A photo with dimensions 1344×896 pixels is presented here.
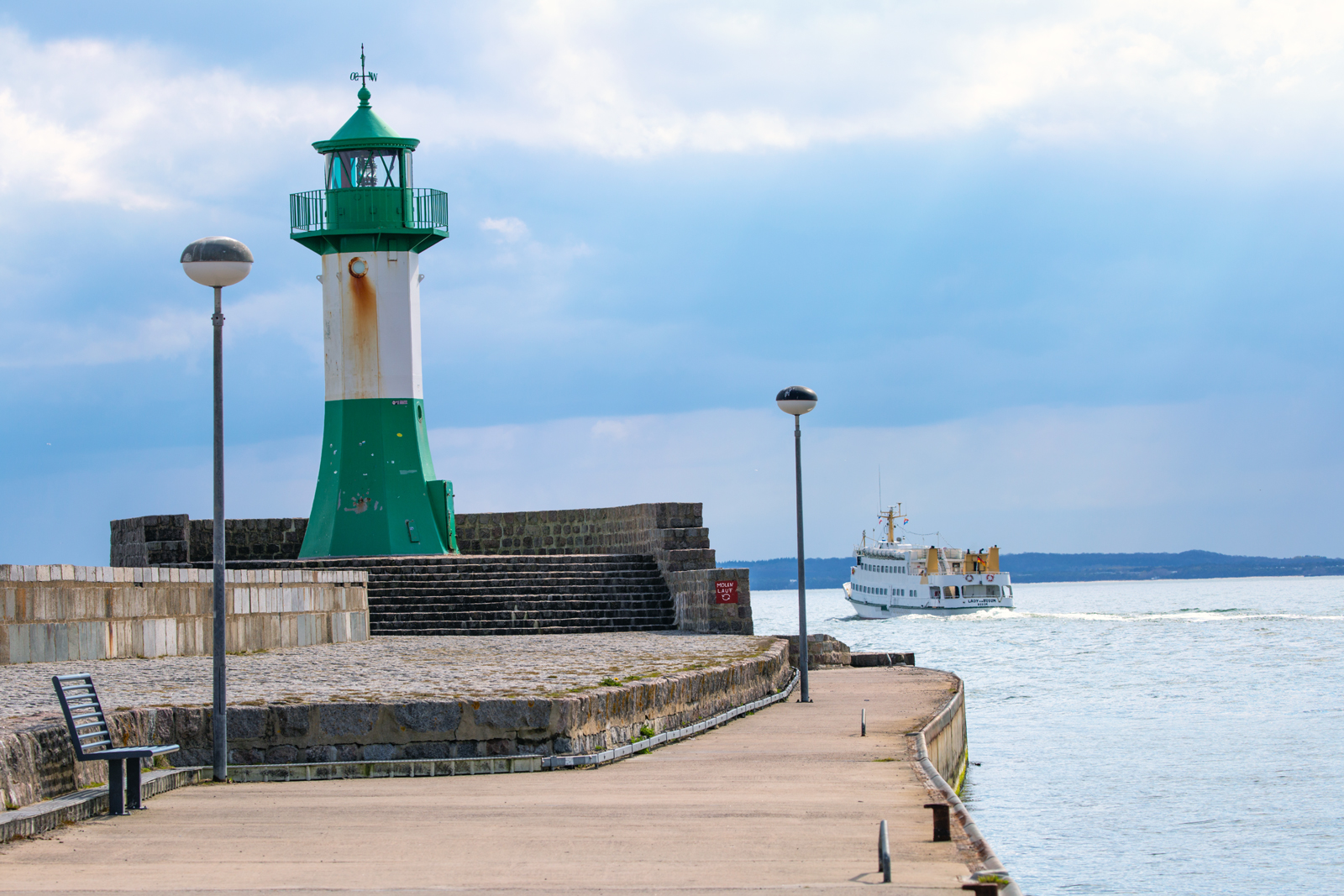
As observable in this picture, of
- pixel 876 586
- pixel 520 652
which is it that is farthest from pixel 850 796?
pixel 876 586

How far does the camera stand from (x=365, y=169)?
96.1ft

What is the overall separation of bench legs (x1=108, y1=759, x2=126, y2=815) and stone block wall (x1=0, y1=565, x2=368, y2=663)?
3770 millimetres

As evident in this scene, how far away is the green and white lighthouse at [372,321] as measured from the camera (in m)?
28.9

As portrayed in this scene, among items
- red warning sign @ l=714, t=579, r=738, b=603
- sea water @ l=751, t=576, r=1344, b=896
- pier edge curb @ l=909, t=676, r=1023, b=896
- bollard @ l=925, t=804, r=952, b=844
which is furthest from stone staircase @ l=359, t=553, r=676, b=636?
bollard @ l=925, t=804, r=952, b=844

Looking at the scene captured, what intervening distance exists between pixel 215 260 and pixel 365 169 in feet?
70.3

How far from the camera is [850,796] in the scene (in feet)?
26.1

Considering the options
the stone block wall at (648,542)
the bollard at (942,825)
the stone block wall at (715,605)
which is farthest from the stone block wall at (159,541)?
the bollard at (942,825)

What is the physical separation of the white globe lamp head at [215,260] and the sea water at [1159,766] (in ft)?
26.2

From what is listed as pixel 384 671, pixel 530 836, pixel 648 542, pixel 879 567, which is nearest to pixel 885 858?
pixel 530 836

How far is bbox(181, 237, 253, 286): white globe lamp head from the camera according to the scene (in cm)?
856

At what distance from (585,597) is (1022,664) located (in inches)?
864

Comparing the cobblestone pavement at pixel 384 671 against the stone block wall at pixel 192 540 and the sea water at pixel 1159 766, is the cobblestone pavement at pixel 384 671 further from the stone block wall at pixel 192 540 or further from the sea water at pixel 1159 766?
the stone block wall at pixel 192 540

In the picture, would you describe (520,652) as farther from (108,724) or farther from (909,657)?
(909,657)

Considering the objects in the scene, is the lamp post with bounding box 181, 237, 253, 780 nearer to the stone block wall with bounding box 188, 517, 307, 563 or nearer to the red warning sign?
the red warning sign
